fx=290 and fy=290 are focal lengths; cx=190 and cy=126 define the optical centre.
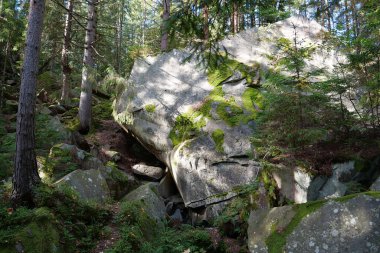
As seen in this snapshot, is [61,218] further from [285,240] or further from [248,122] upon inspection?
[248,122]

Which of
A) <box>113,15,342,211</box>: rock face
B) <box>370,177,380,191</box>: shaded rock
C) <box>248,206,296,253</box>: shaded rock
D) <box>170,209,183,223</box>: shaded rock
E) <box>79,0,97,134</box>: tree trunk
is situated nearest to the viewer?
<box>248,206,296,253</box>: shaded rock

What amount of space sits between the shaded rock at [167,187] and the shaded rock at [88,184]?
140 inches

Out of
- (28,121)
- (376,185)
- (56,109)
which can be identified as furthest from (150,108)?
(376,185)

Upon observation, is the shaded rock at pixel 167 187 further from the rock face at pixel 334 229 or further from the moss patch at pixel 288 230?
the moss patch at pixel 288 230

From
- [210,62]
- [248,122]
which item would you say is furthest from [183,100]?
[210,62]

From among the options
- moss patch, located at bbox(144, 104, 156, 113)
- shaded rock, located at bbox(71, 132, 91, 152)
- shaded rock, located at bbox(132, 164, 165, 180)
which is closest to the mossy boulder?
shaded rock, located at bbox(132, 164, 165, 180)

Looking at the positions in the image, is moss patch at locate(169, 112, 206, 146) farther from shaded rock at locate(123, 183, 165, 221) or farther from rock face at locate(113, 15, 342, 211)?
shaded rock at locate(123, 183, 165, 221)

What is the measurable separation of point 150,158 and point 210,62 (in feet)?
27.6

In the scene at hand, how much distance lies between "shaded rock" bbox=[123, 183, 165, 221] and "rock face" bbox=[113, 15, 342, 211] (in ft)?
5.70

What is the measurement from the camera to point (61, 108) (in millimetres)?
16281

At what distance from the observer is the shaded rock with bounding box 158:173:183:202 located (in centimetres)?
1186

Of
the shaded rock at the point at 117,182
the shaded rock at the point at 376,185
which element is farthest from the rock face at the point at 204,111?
the shaded rock at the point at 376,185

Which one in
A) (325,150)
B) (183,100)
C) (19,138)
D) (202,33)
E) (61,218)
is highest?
(202,33)

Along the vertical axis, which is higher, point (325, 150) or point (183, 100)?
point (183, 100)
